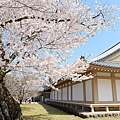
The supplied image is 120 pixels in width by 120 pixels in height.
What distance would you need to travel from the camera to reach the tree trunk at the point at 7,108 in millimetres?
3248

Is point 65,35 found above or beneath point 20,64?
above

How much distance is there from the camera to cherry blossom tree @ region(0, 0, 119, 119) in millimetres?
2928

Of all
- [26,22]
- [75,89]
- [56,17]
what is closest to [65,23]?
[56,17]

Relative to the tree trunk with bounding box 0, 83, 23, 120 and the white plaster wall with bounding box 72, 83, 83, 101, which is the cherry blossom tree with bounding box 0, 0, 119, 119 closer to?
the tree trunk with bounding box 0, 83, 23, 120

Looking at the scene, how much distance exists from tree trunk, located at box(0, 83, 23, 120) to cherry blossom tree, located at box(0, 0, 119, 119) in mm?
320

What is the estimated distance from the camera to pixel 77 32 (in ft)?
11.7

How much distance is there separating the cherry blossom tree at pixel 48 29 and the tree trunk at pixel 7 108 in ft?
1.05

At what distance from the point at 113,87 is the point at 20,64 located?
693cm

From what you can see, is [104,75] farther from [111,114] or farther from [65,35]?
[65,35]

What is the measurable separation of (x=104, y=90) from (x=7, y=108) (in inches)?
236

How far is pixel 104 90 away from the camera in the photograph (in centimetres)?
820

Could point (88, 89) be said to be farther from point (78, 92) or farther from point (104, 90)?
point (78, 92)

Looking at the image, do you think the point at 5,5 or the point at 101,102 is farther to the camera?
the point at 101,102

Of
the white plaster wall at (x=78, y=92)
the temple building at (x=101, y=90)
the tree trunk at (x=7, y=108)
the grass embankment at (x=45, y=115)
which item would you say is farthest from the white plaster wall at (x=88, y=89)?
the tree trunk at (x=7, y=108)
